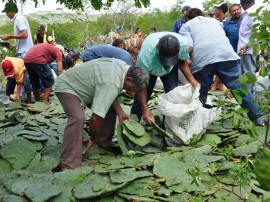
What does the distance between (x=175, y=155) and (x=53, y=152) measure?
3.86ft

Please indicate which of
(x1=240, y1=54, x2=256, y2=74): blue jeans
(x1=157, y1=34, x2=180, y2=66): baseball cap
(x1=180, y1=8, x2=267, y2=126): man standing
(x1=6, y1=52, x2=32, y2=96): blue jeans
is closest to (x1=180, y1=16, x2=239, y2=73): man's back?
(x1=180, y1=8, x2=267, y2=126): man standing

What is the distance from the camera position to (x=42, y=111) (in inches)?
214

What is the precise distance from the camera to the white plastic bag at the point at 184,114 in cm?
379

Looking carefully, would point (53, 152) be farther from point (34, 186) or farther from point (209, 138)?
point (209, 138)

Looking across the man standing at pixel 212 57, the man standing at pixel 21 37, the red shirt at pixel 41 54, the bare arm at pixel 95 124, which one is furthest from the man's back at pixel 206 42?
the man standing at pixel 21 37

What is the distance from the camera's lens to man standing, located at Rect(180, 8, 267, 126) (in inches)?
157

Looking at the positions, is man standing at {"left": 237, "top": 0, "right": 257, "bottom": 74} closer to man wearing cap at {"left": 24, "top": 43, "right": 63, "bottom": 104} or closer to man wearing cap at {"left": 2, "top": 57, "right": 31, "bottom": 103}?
man wearing cap at {"left": 24, "top": 43, "right": 63, "bottom": 104}

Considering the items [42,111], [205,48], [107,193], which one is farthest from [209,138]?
[42,111]

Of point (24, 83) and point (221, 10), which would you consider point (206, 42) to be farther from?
point (24, 83)

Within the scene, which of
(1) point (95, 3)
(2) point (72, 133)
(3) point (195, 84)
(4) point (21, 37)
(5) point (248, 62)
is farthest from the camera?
(4) point (21, 37)

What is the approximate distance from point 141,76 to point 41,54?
9.66 feet

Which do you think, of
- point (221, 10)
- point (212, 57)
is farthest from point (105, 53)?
point (221, 10)

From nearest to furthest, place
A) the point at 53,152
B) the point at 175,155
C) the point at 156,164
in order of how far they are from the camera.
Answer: the point at 156,164, the point at 175,155, the point at 53,152

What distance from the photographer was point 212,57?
399 cm
